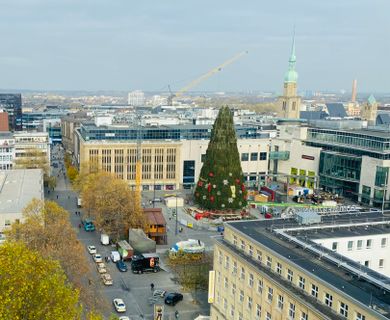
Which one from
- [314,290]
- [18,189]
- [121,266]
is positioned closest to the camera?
[314,290]

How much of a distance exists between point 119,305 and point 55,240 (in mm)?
8645

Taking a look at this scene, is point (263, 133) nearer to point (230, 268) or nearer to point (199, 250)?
point (199, 250)

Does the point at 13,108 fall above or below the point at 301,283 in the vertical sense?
above

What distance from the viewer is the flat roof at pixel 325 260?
28.5 meters

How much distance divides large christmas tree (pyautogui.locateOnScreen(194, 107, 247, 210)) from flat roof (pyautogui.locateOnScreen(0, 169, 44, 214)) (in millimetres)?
27297

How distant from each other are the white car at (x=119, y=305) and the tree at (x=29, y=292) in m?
17.6

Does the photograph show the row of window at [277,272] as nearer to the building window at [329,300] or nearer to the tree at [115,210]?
the building window at [329,300]

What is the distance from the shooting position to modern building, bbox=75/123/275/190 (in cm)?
10025

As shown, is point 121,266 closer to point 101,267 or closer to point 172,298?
point 101,267

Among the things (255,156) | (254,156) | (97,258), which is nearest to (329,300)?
(97,258)

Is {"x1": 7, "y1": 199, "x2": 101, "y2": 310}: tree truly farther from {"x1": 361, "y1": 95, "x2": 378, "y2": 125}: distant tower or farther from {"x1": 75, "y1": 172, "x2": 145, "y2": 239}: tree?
{"x1": 361, "y1": 95, "x2": 378, "y2": 125}: distant tower

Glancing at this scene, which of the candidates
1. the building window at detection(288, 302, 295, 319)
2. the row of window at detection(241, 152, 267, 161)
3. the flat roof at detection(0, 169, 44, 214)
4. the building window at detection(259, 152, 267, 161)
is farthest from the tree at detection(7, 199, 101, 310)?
the building window at detection(259, 152, 267, 161)

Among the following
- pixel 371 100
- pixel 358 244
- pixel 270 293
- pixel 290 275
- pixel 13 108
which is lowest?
pixel 270 293

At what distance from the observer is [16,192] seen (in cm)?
6600
